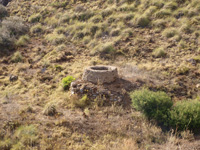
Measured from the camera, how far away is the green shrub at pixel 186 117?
4.68 metres

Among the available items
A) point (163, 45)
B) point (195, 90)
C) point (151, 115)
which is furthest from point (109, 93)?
point (163, 45)

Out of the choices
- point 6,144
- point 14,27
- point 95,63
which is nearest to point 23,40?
point 14,27

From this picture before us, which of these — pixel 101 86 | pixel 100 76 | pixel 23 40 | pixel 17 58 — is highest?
pixel 23 40

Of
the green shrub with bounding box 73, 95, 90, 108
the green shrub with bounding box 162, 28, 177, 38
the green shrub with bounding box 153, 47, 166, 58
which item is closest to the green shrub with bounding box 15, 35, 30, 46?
the green shrub with bounding box 73, 95, 90, 108

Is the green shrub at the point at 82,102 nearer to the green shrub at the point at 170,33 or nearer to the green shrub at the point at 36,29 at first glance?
the green shrub at the point at 170,33

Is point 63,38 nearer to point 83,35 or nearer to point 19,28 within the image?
point 83,35

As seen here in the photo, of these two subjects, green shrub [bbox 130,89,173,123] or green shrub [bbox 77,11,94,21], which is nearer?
green shrub [bbox 130,89,173,123]

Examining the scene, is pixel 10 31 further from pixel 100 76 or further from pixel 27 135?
pixel 27 135

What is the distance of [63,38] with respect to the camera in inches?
497

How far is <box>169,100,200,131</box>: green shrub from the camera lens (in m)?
4.68

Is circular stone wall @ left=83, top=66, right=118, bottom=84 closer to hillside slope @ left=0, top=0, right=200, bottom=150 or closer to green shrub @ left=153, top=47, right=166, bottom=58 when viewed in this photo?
hillside slope @ left=0, top=0, right=200, bottom=150

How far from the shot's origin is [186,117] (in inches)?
187

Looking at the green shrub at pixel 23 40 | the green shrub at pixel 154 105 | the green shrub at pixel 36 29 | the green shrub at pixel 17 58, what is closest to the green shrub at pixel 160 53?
the green shrub at pixel 154 105

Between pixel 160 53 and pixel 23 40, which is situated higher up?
pixel 23 40
